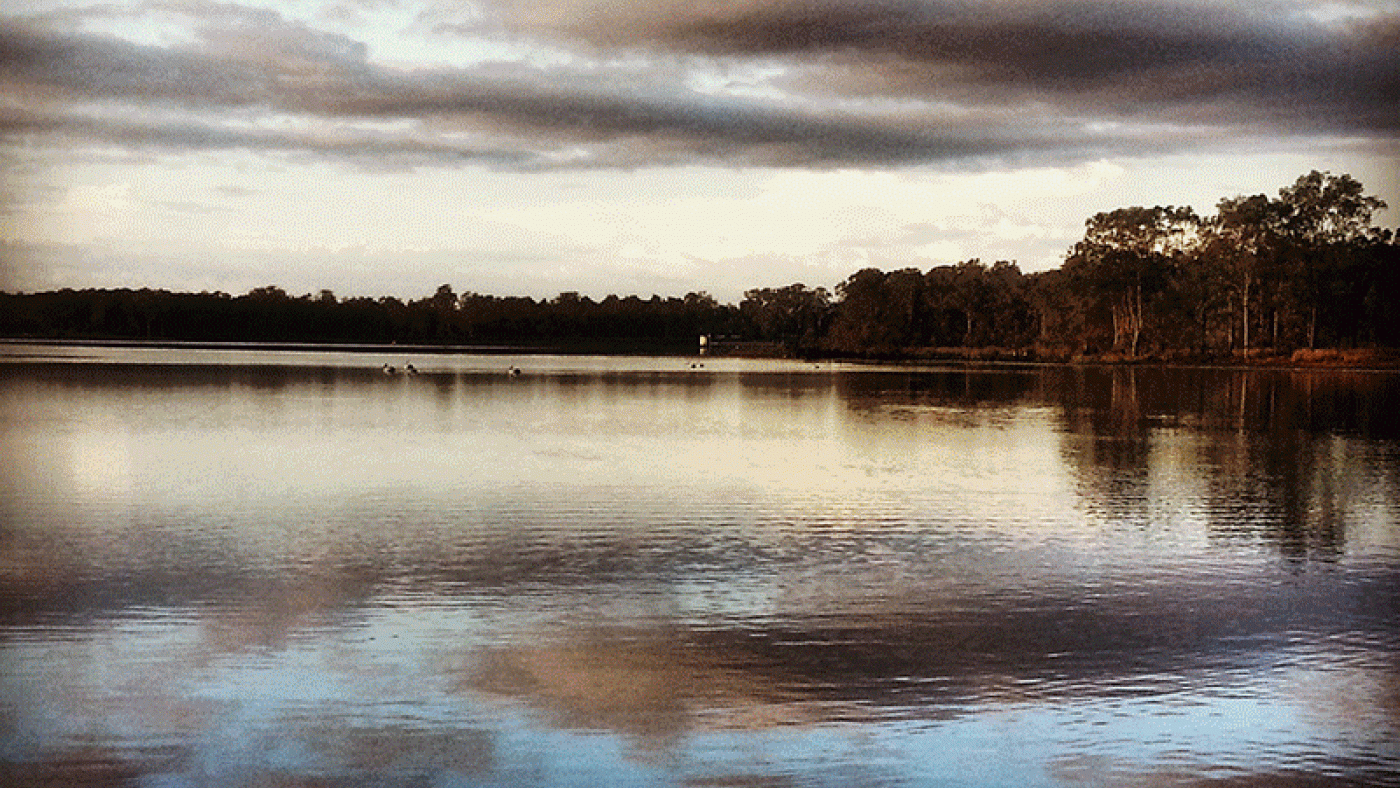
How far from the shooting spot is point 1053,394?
53281 millimetres

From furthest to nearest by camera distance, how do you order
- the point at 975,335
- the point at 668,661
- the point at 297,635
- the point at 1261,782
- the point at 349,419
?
1. the point at 975,335
2. the point at 349,419
3. the point at 297,635
4. the point at 668,661
5. the point at 1261,782

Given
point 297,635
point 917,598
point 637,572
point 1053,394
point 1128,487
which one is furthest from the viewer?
point 1053,394

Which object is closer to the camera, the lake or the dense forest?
the lake

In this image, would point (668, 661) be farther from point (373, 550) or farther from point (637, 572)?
point (373, 550)

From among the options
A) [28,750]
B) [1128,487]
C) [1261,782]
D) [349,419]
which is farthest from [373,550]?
[349,419]

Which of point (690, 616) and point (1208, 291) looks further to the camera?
point (1208, 291)

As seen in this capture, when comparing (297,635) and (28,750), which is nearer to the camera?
(28,750)

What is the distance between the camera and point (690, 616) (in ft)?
37.9

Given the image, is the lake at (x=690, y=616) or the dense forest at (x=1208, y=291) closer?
the lake at (x=690, y=616)

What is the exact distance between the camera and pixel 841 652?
1038 centimetres

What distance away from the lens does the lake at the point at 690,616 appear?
26.4 ft

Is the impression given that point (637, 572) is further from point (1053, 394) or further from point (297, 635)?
point (1053, 394)

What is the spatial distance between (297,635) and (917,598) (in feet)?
17.6

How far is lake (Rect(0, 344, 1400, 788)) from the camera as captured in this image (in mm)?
8055
